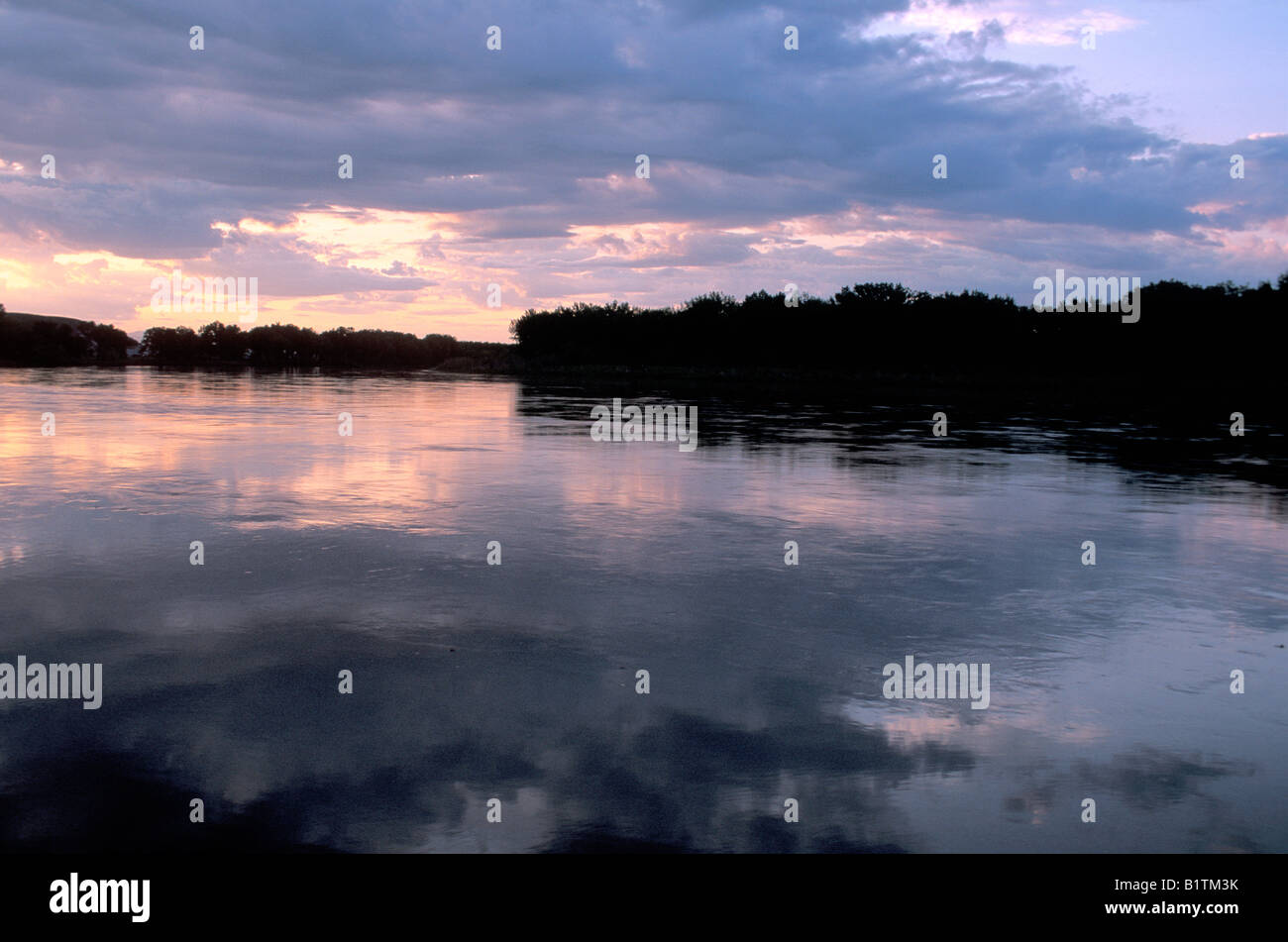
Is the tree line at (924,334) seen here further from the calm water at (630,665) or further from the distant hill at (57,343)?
the calm water at (630,665)

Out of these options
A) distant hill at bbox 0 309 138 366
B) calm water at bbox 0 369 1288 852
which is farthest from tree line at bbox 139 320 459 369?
calm water at bbox 0 369 1288 852

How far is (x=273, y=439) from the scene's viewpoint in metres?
22.5

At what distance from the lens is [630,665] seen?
7102mm

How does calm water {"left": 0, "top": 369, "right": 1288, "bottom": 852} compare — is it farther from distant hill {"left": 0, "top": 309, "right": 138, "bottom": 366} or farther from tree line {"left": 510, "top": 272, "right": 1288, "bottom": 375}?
distant hill {"left": 0, "top": 309, "right": 138, "bottom": 366}

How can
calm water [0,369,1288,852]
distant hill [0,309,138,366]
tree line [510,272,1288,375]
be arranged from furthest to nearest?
distant hill [0,309,138,366] → tree line [510,272,1288,375] → calm water [0,369,1288,852]

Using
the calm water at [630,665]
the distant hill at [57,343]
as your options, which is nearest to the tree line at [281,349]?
the distant hill at [57,343]

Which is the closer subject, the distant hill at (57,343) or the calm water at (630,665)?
the calm water at (630,665)

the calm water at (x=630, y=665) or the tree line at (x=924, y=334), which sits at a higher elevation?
the tree line at (x=924, y=334)

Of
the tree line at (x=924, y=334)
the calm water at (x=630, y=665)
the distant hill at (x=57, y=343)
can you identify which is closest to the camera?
the calm water at (x=630, y=665)

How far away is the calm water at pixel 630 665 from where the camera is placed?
16.0ft

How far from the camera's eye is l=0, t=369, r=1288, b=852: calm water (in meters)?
4.88
